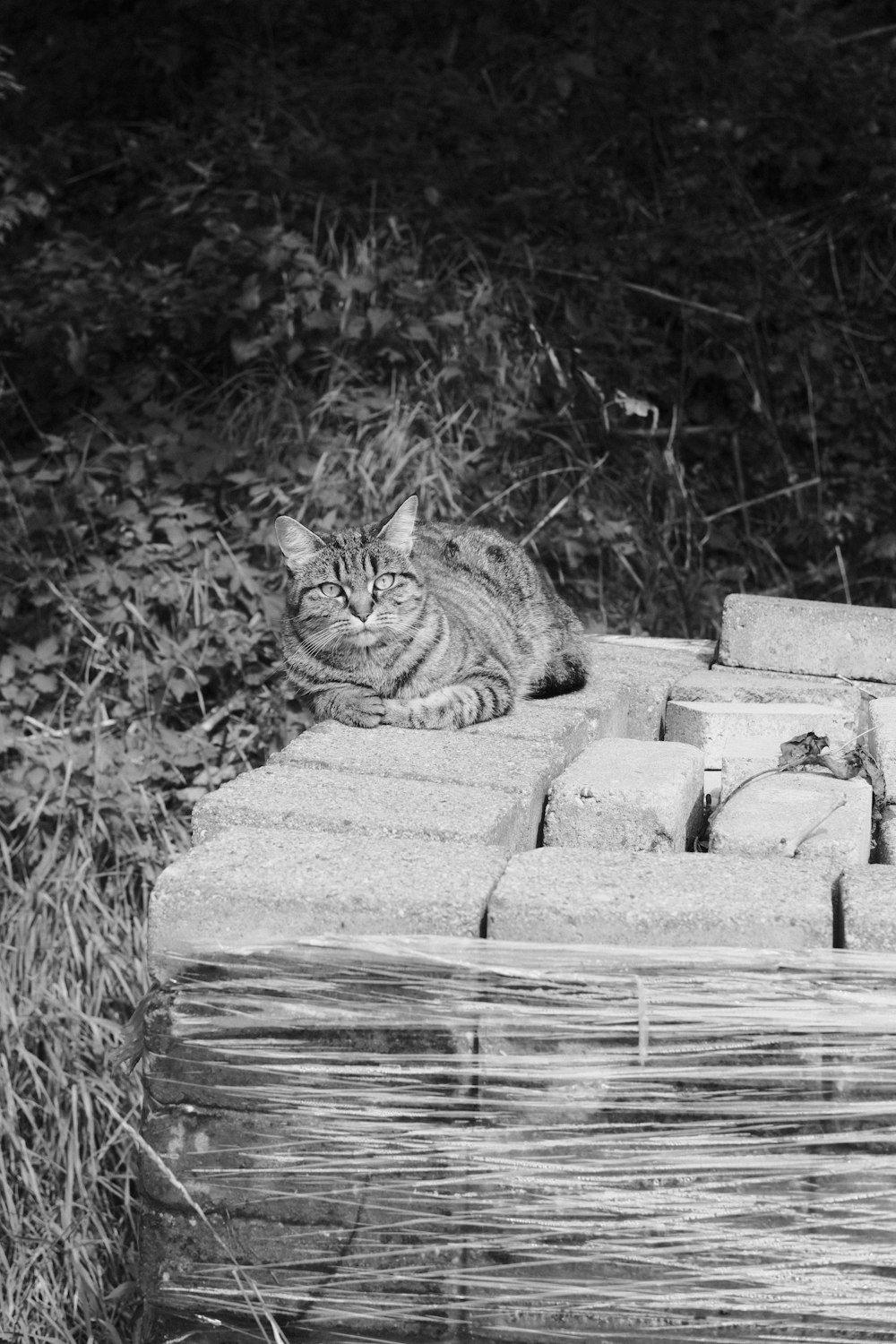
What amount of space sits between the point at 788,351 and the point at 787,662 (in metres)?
2.88

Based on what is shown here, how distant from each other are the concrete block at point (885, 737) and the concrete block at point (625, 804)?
41 centimetres

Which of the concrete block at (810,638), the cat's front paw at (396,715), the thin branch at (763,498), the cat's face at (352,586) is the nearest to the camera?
the cat's front paw at (396,715)

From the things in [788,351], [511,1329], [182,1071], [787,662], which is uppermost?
[788,351]

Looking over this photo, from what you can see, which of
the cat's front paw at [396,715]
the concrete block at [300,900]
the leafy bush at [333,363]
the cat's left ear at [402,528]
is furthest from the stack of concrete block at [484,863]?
the leafy bush at [333,363]

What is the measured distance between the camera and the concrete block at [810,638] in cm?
354

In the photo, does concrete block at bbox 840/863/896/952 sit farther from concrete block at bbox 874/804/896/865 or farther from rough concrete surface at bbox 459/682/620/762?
rough concrete surface at bbox 459/682/620/762

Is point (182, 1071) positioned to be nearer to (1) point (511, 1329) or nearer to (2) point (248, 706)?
(1) point (511, 1329)

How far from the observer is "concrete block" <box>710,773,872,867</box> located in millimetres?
2500

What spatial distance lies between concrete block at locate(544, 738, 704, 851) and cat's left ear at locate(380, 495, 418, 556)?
935 mm

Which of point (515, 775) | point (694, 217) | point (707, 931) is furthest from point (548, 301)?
point (707, 931)

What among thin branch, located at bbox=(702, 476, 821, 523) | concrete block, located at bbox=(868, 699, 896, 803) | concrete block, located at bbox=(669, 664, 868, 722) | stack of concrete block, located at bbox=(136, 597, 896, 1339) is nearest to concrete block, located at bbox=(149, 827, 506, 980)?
stack of concrete block, located at bbox=(136, 597, 896, 1339)

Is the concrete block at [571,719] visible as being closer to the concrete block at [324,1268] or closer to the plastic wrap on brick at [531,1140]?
the plastic wrap on brick at [531,1140]

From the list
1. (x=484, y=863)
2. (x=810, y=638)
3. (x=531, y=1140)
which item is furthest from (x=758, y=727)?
(x=531, y=1140)

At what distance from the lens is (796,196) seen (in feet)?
22.6
